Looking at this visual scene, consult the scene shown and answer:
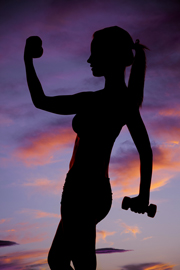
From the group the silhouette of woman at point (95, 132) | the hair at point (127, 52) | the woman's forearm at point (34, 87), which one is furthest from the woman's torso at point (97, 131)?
the woman's forearm at point (34, 87)

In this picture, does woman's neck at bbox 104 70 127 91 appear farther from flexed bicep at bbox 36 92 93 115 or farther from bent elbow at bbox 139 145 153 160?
bent elbow at bbox 139 145 153 160

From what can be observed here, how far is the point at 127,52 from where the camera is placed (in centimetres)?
368

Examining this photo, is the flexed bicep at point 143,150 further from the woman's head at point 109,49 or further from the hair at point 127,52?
the woman's head at point 109,49

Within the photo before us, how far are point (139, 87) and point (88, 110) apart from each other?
0.53 meters

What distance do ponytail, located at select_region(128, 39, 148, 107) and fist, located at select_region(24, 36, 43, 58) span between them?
2.91 ft

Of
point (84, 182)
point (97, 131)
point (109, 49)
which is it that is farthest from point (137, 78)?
point (84, 182)

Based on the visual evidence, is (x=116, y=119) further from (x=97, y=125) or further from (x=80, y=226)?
(x=80, y=226)

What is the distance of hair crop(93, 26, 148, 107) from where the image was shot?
3588 millimetres

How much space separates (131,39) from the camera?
3725mm

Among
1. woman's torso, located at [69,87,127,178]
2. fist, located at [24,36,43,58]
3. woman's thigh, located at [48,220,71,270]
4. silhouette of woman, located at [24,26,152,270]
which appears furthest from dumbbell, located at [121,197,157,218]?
→ fist, located at [24,36,43,58]

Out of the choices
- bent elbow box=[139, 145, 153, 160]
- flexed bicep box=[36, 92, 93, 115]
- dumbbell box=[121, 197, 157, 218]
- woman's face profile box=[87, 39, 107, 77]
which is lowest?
dumbbell box=[121, 197, 157, 218]

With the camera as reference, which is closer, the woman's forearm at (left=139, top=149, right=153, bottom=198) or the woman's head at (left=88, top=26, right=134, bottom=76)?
the woman's forearm at (left=139, top=149, right=153, bottom=198)

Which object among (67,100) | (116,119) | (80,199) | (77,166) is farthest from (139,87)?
(80,199)

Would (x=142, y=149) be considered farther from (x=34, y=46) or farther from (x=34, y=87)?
(x=34, y=46)
